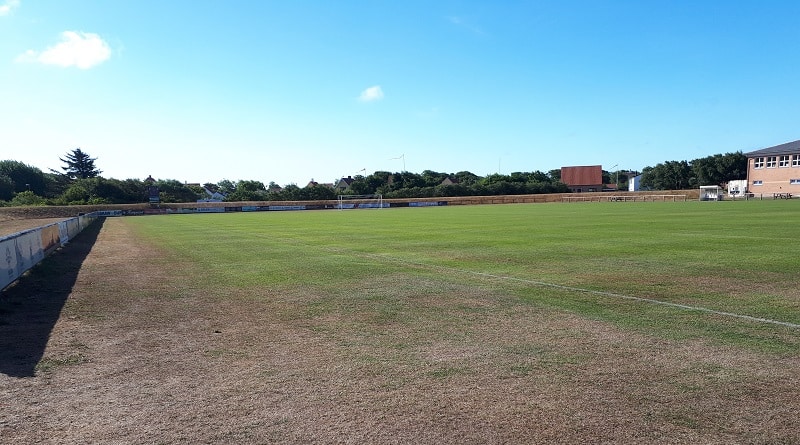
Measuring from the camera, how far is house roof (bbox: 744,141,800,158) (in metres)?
68.9

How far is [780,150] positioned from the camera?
233ft

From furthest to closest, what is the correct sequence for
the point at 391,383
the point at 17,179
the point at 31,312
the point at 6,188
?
the point at 17,179 → the point at 6,188 → the point at 31,312 → the point at 391,383

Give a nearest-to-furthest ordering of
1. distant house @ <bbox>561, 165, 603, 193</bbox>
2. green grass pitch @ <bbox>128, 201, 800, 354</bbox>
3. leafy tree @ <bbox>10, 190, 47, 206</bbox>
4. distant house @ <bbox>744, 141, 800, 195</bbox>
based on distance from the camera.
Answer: green grass pitch @ <bbox>128, 201, 800, 354</bbox> < distant house @ <bbox>744, 141, 800, 195</bbox> < leafy tree @ <bbox>10, 190, 47, 206</bbox> < distant house @ <bbox>561, 165, 603, 193</bbox>

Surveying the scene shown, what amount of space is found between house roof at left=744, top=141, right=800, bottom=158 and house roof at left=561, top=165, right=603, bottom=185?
1973 inches

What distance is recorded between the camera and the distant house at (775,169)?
226 feet

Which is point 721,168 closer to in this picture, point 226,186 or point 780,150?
point 780,150

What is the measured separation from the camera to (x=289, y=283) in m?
10.4

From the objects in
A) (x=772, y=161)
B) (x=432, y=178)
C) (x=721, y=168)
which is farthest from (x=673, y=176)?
(x=432, y=178)

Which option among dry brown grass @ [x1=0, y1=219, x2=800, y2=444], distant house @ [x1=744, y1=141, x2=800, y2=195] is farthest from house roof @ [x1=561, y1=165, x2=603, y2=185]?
dry brown grass @ [x1=0, y1=219, x2=800, y2=444]

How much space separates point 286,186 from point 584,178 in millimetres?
75528

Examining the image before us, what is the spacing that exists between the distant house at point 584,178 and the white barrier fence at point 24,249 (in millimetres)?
120638

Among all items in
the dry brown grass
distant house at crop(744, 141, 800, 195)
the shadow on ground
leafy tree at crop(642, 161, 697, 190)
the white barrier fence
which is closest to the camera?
the dry brown grass

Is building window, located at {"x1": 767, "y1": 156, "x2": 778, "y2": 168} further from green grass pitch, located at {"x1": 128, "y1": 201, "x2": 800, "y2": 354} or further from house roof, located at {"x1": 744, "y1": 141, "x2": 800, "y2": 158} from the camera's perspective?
green grass pitch, located at {"x1": 128, "y1": 201, "x2": 800, "y2": 354}

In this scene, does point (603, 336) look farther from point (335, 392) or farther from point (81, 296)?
point (81, 296)
